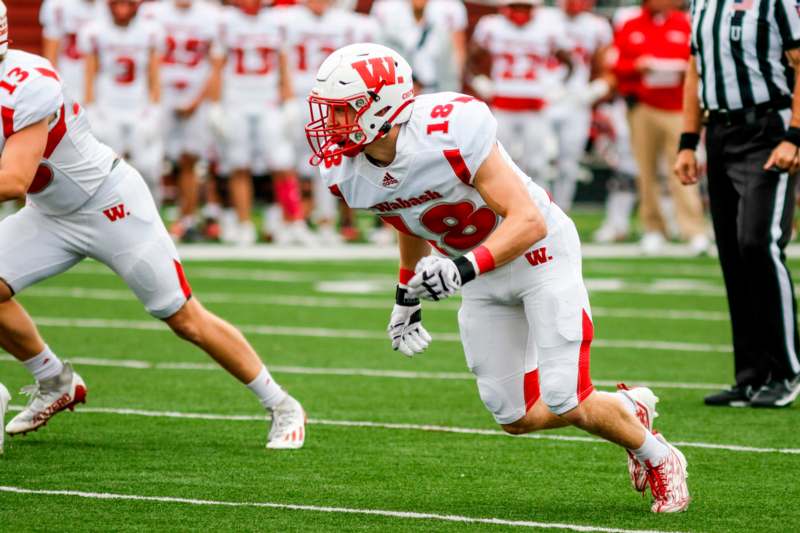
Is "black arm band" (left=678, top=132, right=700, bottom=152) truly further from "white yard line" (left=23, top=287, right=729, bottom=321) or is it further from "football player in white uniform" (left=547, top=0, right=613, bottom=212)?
"football player in white uniform" (left=547, top=0, right=613, bottom=212)

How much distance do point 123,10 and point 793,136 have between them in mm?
7832

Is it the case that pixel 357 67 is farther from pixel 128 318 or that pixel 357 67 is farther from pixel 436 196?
pixel 128 318

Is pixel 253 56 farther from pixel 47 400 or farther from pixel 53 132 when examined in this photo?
pixel 53 132

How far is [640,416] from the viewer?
480cm

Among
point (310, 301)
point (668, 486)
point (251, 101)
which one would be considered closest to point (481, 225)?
point (668, 486)

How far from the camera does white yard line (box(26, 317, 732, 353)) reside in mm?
8328

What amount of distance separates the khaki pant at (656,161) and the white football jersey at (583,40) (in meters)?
2.30

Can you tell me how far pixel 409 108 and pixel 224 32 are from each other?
30.7 ft

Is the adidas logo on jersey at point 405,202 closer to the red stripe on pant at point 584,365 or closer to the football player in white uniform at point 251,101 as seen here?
the red stripe on pant at point 584,365

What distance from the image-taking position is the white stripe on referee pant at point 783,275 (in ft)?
21.0

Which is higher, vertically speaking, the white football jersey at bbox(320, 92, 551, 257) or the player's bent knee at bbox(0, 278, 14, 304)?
the white football jersey at bbox(320, 92, 551, 257)

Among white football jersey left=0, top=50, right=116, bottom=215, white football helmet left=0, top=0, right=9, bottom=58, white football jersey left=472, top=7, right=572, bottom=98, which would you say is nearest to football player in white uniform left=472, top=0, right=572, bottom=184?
white football jersey left=472, top=7, right=572, bottom=98

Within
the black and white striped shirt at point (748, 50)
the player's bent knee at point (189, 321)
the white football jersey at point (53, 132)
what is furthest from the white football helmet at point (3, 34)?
the black and white striped shirt at point (748, 50)

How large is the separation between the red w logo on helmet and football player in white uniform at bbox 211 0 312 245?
9034mm
